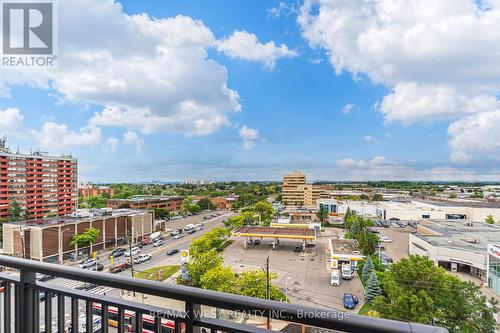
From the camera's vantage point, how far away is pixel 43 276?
3.03ft

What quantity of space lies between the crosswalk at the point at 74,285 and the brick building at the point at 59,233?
6491mm

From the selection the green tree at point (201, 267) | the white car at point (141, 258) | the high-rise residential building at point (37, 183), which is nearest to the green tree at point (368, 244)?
the green tree at point (201, 267)

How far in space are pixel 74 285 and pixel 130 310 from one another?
0.73ft

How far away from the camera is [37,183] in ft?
51.6

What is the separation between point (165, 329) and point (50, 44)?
358cm

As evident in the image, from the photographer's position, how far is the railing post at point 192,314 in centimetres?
66

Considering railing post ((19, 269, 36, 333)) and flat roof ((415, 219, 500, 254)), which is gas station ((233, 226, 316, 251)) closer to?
flat roof ((415, 219, 500, 254))

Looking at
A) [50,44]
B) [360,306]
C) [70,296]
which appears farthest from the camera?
[360,306]

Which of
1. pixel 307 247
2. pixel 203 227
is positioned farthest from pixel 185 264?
pixel 203 227

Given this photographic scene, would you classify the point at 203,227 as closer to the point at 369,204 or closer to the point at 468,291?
the point at 468,291

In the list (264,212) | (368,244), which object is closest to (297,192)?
(264,212)

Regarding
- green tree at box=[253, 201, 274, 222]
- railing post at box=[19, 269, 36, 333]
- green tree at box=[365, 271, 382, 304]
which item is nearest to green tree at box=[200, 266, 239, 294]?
green tree at box=[365, 271, 382, 304]

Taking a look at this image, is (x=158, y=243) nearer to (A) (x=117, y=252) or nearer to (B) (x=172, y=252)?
(B) (x=172, y=252)

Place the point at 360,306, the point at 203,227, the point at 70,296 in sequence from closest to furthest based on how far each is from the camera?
the point at 70,296, the point at 360,306, the point at 203,227
